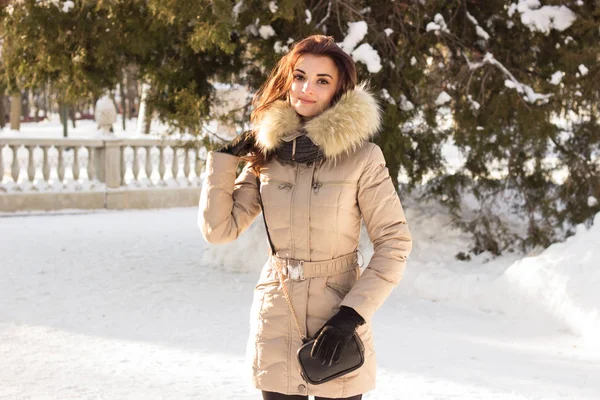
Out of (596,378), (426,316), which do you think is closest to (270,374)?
(596,378)

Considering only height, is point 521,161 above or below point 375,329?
above

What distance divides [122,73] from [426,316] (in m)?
4.16

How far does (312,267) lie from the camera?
2.57 metres

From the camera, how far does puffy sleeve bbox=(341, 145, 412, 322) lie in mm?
2453

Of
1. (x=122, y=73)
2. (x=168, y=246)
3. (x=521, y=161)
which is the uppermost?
(x=122, y=73)

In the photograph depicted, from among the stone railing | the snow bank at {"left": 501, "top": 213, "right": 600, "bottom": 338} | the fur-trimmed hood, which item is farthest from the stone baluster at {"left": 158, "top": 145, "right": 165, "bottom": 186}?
the fur-trimmed hood

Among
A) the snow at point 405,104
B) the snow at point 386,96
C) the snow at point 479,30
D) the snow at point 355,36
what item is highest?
the snow at point 479,30

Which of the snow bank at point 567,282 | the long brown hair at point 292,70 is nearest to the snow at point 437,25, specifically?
the snow bank at point 567,282

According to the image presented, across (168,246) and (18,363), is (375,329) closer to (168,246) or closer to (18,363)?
(18,363)

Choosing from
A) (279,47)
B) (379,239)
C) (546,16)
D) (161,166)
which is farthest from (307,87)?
(161,166)

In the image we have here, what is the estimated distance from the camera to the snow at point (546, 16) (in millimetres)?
7703

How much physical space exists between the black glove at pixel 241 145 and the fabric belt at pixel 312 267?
1.29 feet

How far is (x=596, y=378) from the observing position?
5.24 m

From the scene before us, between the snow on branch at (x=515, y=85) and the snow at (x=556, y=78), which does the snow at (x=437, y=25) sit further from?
the snow at (x=556, y=78)
